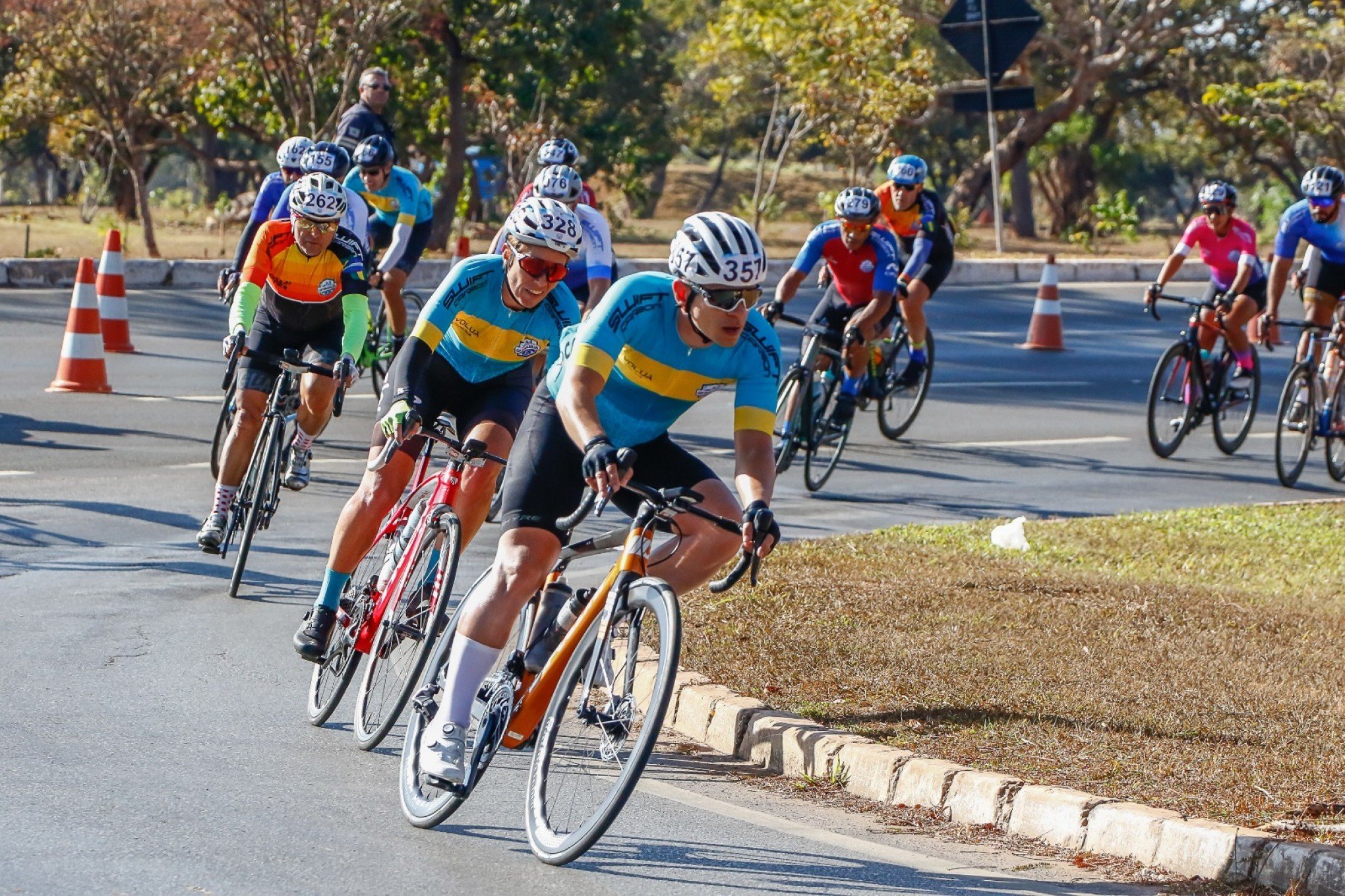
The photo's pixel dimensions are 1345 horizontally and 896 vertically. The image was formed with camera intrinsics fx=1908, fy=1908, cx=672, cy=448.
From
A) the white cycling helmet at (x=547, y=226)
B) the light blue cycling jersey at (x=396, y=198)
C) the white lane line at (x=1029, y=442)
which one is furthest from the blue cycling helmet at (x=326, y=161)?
the white cycling helmet at (x=547, y=226)

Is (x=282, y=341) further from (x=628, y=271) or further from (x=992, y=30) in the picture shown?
(x=992, y=30)

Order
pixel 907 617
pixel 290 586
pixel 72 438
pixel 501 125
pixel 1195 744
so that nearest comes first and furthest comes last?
pixel 1195 744 → pixel 907 617 → pixel 290 586 → pixel 72 438 → pixel 501 125

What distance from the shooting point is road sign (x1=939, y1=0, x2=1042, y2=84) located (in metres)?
28.0

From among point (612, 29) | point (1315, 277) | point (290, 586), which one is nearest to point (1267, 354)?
point (1315, 277)

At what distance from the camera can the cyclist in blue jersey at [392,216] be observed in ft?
45.3

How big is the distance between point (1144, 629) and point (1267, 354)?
15544 millimetres

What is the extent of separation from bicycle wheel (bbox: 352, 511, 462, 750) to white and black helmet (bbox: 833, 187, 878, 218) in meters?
6.55

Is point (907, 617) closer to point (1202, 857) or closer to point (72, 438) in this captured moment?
point (1202, 857)

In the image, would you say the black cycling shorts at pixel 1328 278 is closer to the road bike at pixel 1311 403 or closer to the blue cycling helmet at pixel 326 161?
the road bike at pixel 1311 403

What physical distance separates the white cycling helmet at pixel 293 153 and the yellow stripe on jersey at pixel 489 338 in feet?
18.4

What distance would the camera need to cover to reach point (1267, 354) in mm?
22953

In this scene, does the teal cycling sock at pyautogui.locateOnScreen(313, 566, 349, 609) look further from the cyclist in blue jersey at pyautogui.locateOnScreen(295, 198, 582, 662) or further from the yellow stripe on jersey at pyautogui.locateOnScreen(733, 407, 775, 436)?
the yellow stripe on jersey at pyautogui.locateOnScreen(733, 407, 775, 436)

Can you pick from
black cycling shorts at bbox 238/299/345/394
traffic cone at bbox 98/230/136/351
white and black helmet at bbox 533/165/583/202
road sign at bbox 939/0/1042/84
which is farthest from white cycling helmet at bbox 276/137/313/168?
road sign at bbox 939/0/1042/84

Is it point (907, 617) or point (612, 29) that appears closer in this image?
point (907, 617)
